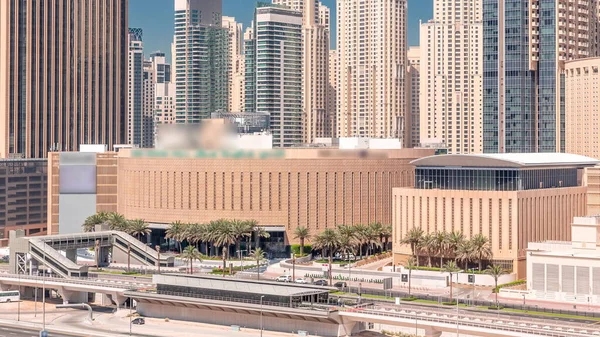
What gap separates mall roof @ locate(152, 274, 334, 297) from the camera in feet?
538

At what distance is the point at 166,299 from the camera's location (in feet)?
575

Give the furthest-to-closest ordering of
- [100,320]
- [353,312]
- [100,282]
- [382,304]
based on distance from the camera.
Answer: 1. [100,282]
2. [100,320]
3. [382,304]
4. [353,312]

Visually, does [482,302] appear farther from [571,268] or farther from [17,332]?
[17,332]

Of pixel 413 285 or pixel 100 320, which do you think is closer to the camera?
pixel 100 320

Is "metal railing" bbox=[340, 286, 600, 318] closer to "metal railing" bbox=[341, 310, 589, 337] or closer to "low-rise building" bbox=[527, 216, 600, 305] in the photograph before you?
"low-rise building" bbox=[527, 216, 600, 305]

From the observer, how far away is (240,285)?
170m

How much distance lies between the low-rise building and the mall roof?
4000 cm

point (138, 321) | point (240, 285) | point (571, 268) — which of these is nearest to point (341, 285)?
point (240, 285)

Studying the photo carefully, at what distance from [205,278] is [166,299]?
22.6 feet

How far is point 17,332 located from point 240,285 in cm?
3388

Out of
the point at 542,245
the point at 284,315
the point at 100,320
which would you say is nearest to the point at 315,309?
the point at 284,315

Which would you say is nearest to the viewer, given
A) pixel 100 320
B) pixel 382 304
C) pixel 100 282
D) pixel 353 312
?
pixel 353 312

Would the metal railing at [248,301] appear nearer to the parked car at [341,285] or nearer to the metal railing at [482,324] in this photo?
the metal railing at [482,324]

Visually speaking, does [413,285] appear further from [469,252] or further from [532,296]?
[532,296]
